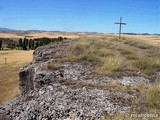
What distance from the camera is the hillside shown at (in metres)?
10.5

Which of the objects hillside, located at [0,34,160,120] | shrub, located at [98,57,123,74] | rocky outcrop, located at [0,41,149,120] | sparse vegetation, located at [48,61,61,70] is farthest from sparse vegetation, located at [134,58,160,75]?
sparse vegetation, located at [48,61,61,70]

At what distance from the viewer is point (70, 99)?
37.5 ft

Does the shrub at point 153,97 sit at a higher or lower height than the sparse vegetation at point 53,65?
lower

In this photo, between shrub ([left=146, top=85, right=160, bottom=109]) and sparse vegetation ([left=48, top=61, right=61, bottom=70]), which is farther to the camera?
sparse vegetation ([left=48, top=61, right=61, bottom=70])

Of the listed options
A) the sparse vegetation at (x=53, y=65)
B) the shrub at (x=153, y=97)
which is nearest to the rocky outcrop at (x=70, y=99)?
the shrub at (x=153, y=97)

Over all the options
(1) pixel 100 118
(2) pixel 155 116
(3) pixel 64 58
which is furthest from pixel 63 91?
(3) pixel 64 58

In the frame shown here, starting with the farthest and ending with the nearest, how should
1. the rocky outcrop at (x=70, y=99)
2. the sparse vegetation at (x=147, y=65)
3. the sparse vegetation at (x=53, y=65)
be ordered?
the sparse vegetation at (x=53, y=65) < the sparse vegetation at (x=147, y=65) < the rocky outcrop at (x=70, y=99)

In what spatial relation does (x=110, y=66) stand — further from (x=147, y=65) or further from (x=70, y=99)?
(x=70, y=99)

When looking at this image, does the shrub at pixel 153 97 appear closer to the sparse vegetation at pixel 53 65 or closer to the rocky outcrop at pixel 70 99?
the rocky outcrop at pixel 70 99

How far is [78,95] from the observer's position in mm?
11797

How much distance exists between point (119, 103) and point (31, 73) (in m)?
8.87

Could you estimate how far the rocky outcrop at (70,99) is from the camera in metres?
10.4

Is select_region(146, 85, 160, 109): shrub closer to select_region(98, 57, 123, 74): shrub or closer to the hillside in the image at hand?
the hillside

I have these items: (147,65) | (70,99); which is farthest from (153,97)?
(147,65)
